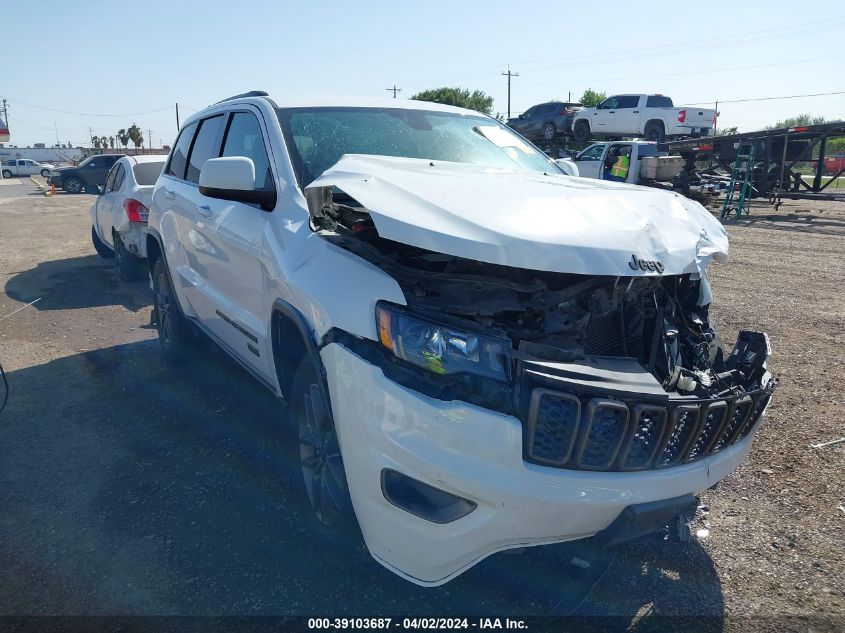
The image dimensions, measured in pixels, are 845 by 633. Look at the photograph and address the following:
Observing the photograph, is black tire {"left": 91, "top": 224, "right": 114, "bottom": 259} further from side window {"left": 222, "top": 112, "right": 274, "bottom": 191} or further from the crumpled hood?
the crumpled hood

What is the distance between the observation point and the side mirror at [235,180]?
3312 mm

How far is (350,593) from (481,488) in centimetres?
99

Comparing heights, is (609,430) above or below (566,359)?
below

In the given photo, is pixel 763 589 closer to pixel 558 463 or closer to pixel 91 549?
pixel 558 463

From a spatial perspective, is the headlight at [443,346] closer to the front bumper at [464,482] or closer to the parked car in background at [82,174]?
the front bumper at [464,482]

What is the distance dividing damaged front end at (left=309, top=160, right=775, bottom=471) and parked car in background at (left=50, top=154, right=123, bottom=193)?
3271cm

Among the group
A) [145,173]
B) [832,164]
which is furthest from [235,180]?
[832,164]

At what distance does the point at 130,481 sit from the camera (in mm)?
3723

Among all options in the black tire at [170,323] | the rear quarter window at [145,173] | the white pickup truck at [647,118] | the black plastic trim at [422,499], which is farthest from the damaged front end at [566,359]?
the white pickup truck at [647,118]

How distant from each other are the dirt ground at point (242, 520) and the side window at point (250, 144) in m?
1.60

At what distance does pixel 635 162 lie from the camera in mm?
18453

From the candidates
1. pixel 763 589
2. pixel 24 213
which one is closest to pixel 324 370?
pixel 763 589

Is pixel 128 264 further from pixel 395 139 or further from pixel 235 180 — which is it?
pixel 235 180

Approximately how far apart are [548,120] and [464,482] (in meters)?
27.8
